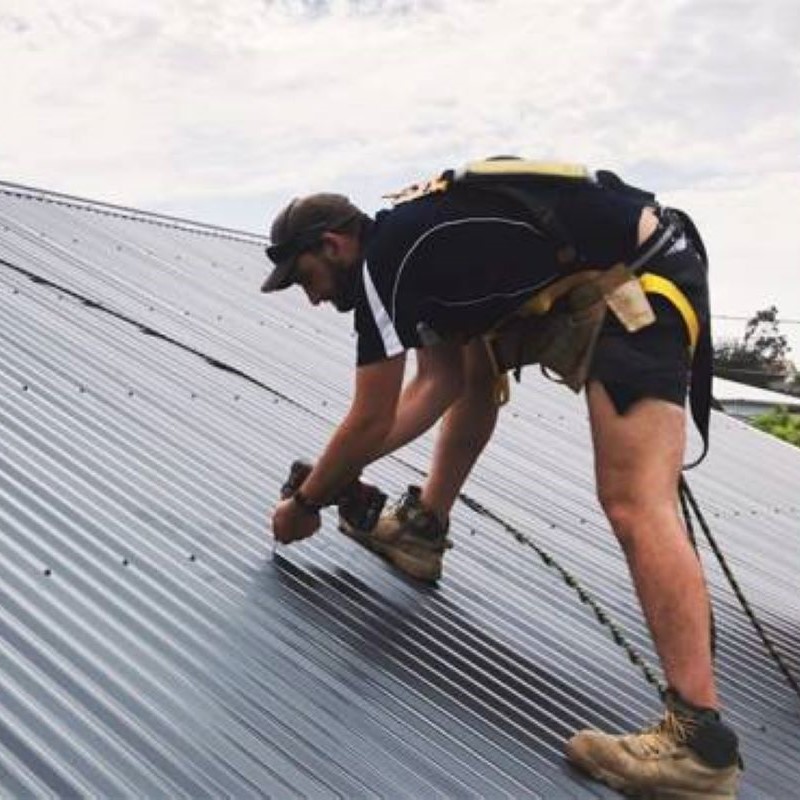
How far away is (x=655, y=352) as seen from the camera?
137 inches

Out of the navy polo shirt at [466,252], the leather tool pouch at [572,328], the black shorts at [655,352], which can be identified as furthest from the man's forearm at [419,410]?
the black shorts at [655,352]

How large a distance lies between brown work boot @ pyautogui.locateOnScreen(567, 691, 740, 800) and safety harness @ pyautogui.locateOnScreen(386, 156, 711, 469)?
3.07 ft

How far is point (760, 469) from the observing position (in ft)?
35.5

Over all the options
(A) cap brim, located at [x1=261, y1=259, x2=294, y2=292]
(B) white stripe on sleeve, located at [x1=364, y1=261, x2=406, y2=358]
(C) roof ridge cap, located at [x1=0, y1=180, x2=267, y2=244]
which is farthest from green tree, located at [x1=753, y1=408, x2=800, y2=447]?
(B) white stripe on sleeve, located at [x1=364, y1=261, x2=406, y2=358]

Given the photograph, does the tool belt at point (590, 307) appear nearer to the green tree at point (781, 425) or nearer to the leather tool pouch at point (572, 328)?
the leather tool pouch at point (572, 328)

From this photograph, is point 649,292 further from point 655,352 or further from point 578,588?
point 578,588

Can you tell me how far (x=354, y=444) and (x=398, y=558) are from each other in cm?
79

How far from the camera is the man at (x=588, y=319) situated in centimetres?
322

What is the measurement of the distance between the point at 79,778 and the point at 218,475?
224 cm

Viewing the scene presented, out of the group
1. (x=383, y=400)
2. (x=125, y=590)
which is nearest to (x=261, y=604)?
(x=125, y=590)

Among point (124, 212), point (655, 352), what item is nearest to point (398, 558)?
point (655, 352)

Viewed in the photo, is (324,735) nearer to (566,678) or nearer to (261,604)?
(261,604)

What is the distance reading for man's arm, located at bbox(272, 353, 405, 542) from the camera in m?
3.58

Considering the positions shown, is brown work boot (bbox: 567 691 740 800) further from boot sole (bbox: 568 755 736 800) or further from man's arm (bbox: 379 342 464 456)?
man's arm (bbox: 379 342 464 456)
